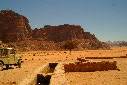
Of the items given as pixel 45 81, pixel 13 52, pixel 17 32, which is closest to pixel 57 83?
pixel 45 81

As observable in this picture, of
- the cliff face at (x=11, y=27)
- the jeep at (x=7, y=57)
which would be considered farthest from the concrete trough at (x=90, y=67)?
the cliff face at (x=11, y=27)

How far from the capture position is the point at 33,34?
177750mm

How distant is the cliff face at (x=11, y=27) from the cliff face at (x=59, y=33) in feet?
77.6

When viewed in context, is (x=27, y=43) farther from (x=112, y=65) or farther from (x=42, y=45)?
(x=112, y=65)

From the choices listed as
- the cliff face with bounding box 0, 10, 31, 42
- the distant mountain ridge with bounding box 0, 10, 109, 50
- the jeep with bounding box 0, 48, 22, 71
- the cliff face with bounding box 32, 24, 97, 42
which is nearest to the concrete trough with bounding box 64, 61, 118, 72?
Result: the jeep with bounding box 0, 48, 22, 71

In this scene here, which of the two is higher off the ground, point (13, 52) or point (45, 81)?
point (13, 52)

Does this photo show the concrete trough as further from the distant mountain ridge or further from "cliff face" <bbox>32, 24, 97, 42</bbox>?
"cliff face" <bbox>32, 24, 97, 42</bbox>

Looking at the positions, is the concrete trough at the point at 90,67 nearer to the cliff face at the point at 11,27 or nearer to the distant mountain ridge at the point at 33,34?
the distant mountain ridge at the point at 33,34

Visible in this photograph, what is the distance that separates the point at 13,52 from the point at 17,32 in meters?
122

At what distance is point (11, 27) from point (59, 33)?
147 feet

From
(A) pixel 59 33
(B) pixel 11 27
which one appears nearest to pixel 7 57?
(B) pixel 11 27

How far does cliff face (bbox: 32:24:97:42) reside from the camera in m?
179

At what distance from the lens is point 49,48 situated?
441 feet

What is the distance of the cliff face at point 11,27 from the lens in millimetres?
140375
